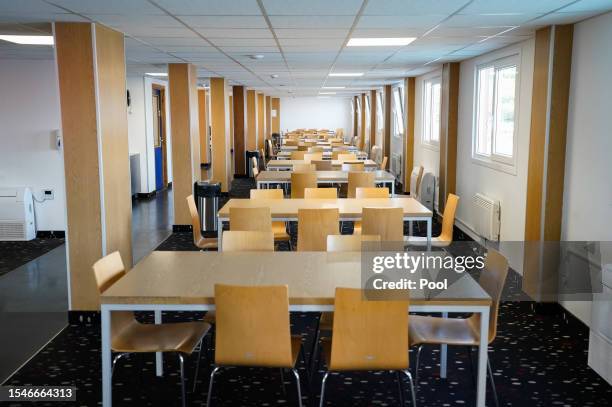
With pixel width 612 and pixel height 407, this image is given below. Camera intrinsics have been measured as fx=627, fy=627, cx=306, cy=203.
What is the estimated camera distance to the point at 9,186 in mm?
8422

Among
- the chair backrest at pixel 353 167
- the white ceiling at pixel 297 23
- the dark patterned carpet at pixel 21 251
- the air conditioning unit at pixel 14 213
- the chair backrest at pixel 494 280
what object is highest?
the white ceiling at pixel 297 23

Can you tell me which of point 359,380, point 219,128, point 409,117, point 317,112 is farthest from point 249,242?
point 317,112

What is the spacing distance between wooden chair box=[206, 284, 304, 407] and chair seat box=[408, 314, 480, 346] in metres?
0.82

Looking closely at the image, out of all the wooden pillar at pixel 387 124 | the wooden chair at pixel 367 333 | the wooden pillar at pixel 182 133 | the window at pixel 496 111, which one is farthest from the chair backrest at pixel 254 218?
the wooden pillar at pixel 387 124

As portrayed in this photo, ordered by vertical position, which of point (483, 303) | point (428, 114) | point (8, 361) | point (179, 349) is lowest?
point (8, 361)

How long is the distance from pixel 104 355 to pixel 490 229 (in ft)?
16.8

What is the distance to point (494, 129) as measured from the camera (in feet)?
25.0

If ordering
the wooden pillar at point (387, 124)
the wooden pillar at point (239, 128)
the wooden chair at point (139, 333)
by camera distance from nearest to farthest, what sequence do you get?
the wooden chair at point (139, 333) < the wooden pillar at point (387, 124) < the wooden pillar at point (239, 128)

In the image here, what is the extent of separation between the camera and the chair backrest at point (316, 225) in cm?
516

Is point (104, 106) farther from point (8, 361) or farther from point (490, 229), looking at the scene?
point (490, 229)

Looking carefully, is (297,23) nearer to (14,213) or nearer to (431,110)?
(14,213)

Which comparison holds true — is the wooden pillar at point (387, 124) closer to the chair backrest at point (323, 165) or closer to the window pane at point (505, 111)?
the chair backrest at point (323, 165)

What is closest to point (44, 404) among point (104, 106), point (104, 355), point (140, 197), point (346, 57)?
point (104, 355)

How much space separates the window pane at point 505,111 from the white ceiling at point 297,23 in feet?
1.41
